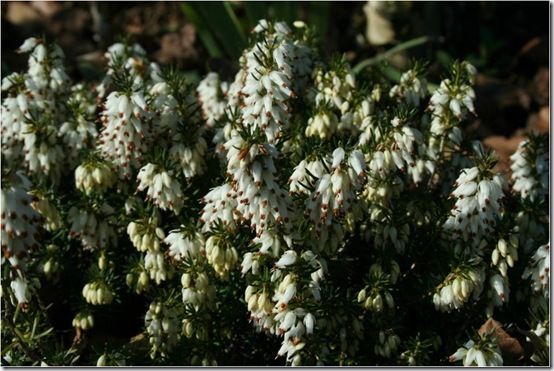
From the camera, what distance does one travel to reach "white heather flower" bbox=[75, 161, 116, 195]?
19.7 ft

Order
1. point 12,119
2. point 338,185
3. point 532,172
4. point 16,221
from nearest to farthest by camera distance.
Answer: point 16,221 < point 338,185 < point 12,119 < point 532,172

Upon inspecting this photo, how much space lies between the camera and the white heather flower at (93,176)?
6.02 meters

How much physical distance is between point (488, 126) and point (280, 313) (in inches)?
238

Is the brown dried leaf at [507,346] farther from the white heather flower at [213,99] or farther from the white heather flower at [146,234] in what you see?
the white heather flower at [213,99]

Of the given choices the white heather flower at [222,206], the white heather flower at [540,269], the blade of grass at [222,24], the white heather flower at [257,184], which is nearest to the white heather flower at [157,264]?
the white heather flower at [222,206]

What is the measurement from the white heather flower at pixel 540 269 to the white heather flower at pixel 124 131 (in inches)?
101

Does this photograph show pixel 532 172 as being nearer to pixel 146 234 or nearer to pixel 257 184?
pixel 257 184

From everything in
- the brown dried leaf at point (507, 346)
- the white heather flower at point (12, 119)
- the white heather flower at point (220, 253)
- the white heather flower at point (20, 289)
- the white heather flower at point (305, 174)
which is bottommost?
the brown dried leaf at point (507, 346)

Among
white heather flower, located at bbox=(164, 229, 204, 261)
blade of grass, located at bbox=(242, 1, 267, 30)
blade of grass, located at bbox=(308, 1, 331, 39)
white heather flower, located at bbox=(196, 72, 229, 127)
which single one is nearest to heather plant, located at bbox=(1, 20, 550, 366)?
white heather flower, located at bbox=(164, 229, 204, 261)

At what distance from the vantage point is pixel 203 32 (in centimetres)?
1070

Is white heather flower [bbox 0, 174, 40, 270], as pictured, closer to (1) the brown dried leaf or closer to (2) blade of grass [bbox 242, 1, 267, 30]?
(1) the brown dried leaf

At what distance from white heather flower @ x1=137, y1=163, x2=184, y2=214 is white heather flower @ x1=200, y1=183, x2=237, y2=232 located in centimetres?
36

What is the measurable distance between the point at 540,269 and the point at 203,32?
5.93 metres

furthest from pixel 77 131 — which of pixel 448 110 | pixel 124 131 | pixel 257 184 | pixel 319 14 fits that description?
pixel 319 14
